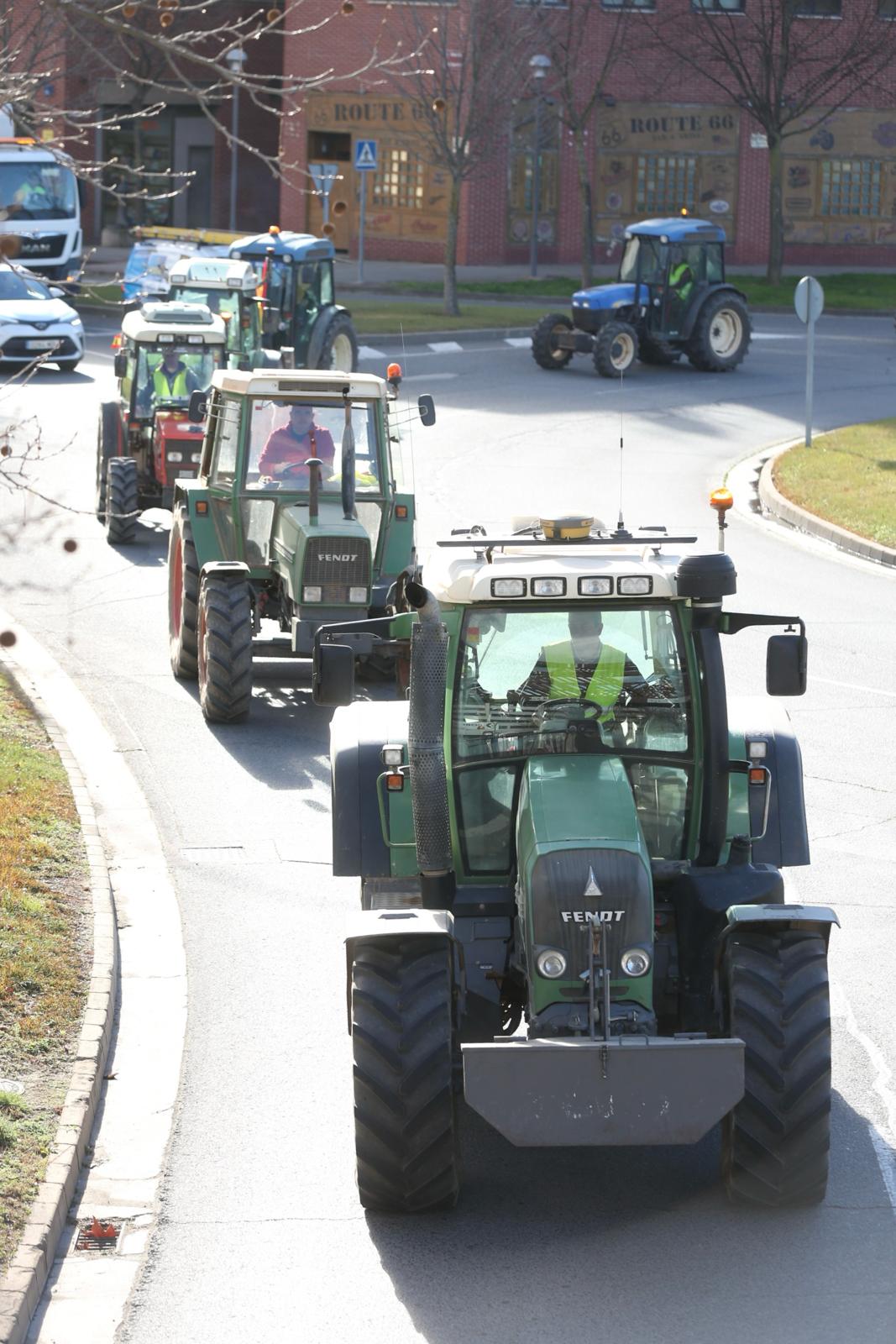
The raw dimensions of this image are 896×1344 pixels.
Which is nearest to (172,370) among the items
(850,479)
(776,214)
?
(850,479)

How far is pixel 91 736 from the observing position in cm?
1388

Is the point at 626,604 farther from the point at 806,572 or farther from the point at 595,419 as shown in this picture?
the point at 595,419

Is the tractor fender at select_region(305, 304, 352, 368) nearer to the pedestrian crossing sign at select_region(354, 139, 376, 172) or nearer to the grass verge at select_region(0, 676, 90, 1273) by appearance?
the pedestrian crossing sign at select_region(354, 139, 376, 172)

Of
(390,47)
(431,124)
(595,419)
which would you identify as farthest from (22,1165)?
(390,47)

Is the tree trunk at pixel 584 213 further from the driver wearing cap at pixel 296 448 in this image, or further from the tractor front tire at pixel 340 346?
the driver wearing cap at pixel 296 448

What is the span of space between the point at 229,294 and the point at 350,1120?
2196cm

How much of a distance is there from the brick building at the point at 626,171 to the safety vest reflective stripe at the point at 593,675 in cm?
4434

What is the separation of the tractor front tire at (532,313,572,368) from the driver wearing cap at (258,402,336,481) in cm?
1947

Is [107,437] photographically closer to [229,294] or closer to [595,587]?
[229,294]

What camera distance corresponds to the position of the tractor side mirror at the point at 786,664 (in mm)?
7652

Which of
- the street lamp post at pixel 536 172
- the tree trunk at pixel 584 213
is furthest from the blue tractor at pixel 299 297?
the street lamp post at pixel 536 172

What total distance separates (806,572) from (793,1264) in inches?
560

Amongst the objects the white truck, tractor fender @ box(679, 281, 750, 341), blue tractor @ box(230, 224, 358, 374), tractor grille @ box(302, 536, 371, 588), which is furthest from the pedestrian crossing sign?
tractor grille @ box(302, 536, 371, 588)

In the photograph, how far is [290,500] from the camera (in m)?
15.0
